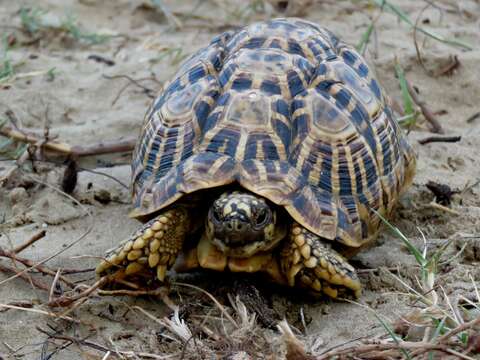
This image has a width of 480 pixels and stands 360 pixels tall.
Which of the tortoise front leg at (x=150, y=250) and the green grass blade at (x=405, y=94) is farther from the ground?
the green grass blade at (x=405, y=94)

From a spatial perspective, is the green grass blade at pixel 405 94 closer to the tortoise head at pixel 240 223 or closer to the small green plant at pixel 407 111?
the small green plant at pixel 407 111

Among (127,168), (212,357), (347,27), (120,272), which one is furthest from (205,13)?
(212,357)

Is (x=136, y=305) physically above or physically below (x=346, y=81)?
below

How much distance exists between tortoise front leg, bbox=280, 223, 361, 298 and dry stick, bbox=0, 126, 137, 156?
1.58 m

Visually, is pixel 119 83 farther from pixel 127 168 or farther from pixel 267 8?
pixel 267 8

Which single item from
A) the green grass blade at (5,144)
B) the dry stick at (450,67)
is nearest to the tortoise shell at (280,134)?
the green grass blade at (5,144)

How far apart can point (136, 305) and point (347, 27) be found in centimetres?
380

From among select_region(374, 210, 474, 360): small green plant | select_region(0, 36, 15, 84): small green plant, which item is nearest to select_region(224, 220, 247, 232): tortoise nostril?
select_region(374, 210, 474, 360): small green plant

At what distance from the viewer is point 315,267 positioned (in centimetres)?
326

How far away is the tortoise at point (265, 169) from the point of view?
3.28 meters

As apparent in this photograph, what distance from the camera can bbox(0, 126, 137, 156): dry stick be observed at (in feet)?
15.0

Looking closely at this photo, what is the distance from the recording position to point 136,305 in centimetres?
332

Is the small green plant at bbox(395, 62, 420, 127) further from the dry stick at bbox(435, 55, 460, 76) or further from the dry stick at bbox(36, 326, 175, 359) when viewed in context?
the dry stick at bbox(36, 326, 175, 359)

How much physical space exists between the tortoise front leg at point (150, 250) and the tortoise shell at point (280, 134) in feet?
0.28
